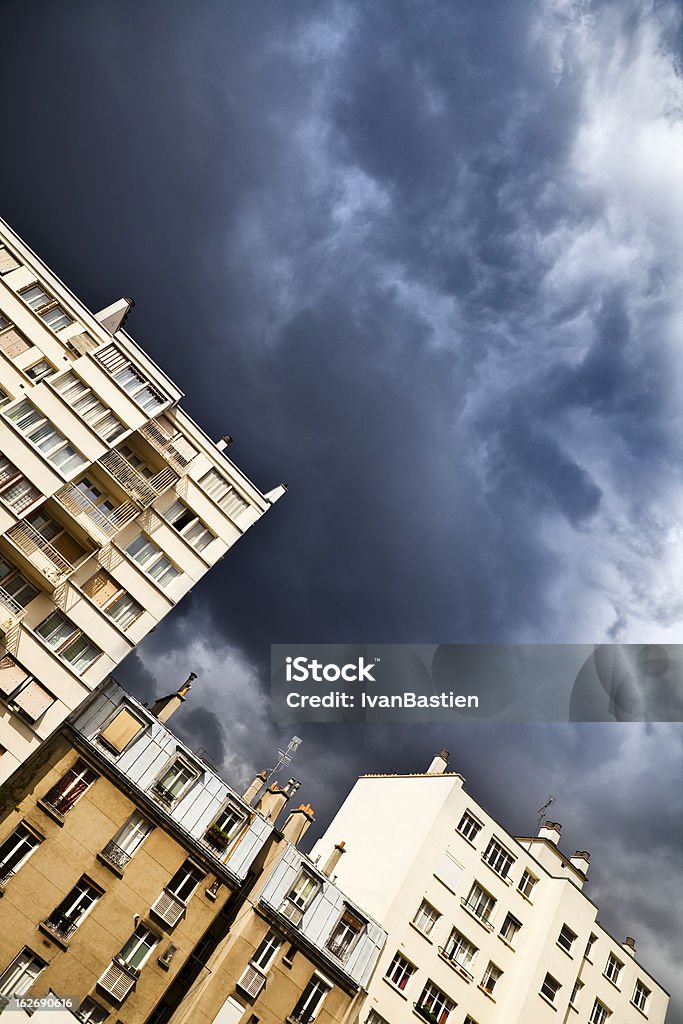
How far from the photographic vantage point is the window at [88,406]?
1689 inches

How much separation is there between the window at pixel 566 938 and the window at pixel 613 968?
14.7ft

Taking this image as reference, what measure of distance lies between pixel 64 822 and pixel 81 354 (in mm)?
26435

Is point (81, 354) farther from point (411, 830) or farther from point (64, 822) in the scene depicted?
point (411, 830)

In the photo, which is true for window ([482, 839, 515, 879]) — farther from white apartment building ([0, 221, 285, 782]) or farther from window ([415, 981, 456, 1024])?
white apartment building ([0, 221, 285, 782])

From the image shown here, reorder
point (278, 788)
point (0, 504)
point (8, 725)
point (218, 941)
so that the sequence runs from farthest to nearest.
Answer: point (278, 788) → point (218, 941) → point (0, 504) → point (8, 725)

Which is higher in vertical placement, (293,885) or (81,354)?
(81,354)

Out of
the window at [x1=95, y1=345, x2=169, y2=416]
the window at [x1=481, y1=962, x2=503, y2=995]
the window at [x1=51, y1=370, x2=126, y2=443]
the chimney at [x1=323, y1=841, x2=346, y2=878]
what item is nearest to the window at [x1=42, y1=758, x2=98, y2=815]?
the chimney at [x1=323, y1=841, x2=346, y2=878]

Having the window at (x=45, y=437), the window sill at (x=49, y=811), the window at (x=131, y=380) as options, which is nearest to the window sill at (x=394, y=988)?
the window sill at (x=49, y=811)

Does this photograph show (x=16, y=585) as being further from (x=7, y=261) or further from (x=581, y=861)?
(x=581, y=861)

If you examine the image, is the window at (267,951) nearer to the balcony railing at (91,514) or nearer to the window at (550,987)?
the window at (550,987)

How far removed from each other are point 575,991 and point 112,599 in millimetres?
41976

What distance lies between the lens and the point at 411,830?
5094cm

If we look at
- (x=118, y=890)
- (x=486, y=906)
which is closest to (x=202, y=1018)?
(x=118, y=890)

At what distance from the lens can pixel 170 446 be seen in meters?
47.4
